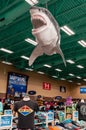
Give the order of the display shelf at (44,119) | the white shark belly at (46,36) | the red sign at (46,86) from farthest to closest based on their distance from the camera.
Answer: the red sign at (46,86) → the display shelf at (44,119) → the white shark belly at (46,36)

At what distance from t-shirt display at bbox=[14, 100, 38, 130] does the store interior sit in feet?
1.01

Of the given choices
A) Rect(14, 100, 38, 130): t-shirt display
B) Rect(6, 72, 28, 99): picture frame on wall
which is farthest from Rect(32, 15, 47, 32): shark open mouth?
Rect(6, 72, 28, 99): picture frame on wall

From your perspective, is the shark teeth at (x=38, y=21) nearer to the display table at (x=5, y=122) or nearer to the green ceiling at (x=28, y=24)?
the green ceiling at (x=28, y=24)

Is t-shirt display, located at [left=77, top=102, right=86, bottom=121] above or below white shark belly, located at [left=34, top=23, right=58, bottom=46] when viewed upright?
below

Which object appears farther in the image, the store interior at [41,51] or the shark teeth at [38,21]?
the store interior at [41,51]

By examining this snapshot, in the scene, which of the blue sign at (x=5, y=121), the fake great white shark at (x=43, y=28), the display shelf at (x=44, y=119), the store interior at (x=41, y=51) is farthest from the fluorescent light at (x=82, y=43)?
the fake great white shark at (x=43, y=28)

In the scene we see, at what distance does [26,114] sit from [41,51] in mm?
2817

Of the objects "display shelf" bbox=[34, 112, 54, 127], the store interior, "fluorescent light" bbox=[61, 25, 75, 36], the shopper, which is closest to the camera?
the store interior

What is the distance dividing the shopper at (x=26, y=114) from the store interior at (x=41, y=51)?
0.30 metres

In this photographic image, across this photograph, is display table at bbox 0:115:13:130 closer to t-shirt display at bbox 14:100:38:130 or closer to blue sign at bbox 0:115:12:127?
blue sign at bbox 0:115:12:127

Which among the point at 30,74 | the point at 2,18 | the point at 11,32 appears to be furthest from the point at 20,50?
the point at 30,74

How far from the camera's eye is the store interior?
6.19 feet

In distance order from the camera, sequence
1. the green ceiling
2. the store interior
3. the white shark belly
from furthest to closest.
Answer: the green ceiling, the store interior, the white shark belly

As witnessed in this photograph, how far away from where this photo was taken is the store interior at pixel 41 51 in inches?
74.2
